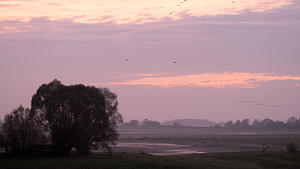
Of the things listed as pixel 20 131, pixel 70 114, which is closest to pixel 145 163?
pixel 70 114

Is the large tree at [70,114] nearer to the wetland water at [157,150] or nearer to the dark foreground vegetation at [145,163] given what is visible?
the dark foreground vegetation at [145,163]

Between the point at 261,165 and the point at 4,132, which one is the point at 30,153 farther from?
the point at 261,165

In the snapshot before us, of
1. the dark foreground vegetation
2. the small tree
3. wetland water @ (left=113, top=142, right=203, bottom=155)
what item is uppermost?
the small tree

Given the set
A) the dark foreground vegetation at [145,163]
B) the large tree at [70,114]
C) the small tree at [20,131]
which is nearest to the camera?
the dark foreground vegetation at [145,163]

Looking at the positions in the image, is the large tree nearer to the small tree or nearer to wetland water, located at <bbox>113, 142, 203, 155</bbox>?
the small tree

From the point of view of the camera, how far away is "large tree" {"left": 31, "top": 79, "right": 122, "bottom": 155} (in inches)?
2400

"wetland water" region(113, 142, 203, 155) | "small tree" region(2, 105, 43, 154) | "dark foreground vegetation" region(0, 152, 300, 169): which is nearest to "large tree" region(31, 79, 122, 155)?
"small tree" region(2, 105, 43, 154)

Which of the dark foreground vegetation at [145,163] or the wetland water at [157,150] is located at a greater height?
the wetland water at [157,150]

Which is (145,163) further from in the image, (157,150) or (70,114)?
(157,150)

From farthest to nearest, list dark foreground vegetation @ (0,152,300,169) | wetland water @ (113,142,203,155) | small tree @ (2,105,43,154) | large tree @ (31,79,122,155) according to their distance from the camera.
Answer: wetland water @ (113,142,203,155), large tree @ (31,79,122,155), small tree @ (2,105,43,154), dark foreground vegetation @ (0,152,300,169)

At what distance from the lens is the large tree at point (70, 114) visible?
2400 inches

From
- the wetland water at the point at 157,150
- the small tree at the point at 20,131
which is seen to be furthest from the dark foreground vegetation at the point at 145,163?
the wetland water at the point at 157,150

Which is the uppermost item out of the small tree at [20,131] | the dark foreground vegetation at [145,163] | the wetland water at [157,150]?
the small tree at [20,131]

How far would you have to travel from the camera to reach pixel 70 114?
204ft
